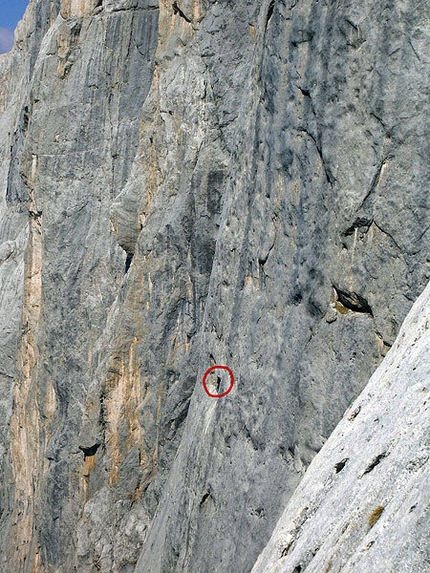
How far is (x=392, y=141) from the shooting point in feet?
25.2

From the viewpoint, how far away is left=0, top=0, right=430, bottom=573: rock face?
26.0 feet

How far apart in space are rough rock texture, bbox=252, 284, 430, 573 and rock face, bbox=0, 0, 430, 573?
1698 millimetres

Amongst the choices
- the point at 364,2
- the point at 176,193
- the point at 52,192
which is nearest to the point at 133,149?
the point at 52,192

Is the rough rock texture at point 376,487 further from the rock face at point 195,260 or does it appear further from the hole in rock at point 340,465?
the rock face at point 195,260

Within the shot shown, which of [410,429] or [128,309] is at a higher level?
[410,429]

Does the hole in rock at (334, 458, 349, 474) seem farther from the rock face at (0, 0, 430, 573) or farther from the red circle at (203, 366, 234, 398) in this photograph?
the red circle at (203, 366, 234, 398)

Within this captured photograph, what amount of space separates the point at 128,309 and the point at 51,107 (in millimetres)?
7878

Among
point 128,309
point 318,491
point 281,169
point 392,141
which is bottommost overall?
point 128,309

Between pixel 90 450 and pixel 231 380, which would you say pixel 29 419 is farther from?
pixel 231 380

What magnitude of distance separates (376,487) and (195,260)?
35.2ft

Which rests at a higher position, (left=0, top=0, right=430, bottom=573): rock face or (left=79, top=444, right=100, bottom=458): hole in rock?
(left=0, top=0, right=430, bottom=573): rock face

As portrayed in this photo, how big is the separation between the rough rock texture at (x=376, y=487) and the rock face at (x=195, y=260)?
5.57ft

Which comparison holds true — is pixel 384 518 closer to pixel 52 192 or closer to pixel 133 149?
pixel 133 149

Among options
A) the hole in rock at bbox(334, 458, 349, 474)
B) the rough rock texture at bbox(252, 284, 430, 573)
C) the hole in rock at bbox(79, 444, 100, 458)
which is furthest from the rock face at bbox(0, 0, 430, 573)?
the hole in rock at bbox(334, 458, 349, 474)
